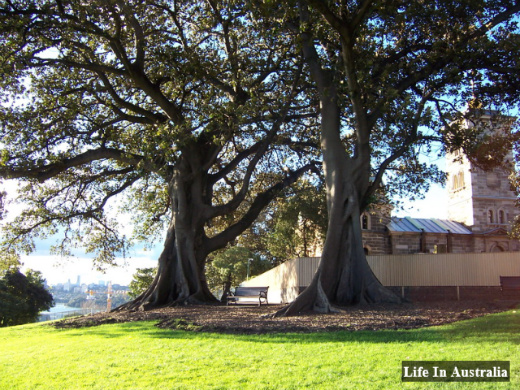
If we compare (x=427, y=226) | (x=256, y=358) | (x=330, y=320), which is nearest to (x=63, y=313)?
(x=330, y=320)

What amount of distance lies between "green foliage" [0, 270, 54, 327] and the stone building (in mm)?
31240

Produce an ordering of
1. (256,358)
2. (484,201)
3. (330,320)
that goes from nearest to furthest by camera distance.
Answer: (256,358) → (330,320) → (484,201)

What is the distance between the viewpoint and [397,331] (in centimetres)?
795

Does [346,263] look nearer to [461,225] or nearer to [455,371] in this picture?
[455,371]

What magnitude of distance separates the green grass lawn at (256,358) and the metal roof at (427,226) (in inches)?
1427

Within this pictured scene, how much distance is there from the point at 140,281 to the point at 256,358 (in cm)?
3836

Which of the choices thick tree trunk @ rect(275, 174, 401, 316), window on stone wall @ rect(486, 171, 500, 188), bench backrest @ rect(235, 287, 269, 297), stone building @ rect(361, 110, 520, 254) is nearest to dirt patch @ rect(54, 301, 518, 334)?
thick tree trunk @ rect(275, 174, 401, 316)

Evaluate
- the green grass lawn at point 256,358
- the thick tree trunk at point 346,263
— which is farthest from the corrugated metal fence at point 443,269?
the green grass lawn at point 256,358

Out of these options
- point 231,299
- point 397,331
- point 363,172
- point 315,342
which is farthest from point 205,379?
point 231,299

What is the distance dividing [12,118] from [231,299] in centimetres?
1045

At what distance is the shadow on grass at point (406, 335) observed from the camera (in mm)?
7070

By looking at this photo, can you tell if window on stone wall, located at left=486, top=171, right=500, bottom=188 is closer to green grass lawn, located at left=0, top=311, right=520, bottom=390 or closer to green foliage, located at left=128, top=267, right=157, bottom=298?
green foliage, located at left=128, top=267, right=157, bottom=298

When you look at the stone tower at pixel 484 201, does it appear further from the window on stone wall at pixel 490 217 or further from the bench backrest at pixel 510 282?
the bench backrest at pixel 510 282

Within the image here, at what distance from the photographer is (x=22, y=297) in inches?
1613
